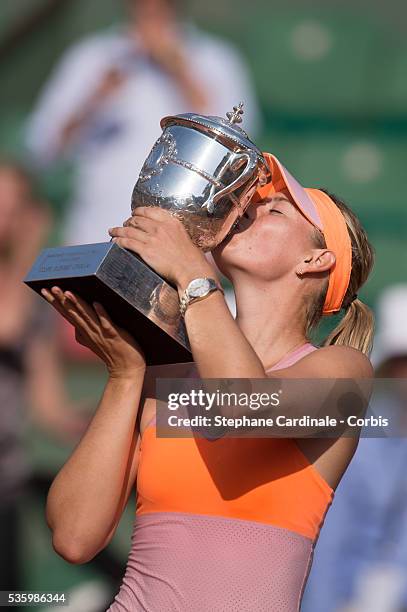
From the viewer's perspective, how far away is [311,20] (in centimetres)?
490

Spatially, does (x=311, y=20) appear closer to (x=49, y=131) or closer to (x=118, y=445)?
(x=49, y=131)

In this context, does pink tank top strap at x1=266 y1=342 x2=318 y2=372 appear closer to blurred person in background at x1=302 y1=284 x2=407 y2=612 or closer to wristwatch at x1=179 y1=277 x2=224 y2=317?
wristwatch at x1=179 y1=277 x2=224 y2=317

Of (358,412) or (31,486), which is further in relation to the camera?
(31,486)

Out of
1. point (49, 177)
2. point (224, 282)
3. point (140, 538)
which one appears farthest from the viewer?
point (49, 177)

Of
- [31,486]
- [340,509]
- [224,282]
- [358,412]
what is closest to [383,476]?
[340,509]

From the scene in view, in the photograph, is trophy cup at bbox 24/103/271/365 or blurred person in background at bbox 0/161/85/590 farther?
blurred person in background at bbox 0/161/85/590

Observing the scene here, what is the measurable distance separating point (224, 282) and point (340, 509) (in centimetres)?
113

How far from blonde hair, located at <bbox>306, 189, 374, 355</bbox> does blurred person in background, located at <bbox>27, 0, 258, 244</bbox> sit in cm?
273

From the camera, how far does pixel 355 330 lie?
5.95ft

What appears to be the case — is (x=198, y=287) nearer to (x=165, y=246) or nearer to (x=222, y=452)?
(x=165, y=246)

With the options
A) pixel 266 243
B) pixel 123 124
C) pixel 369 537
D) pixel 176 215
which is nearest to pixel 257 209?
pixel 266 243

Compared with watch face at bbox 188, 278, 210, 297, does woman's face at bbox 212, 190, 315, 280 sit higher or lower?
higher

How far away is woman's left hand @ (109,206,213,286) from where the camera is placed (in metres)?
1.55

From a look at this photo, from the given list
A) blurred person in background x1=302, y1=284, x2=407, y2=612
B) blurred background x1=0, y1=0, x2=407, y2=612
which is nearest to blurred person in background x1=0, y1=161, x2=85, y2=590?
blurred background x1=0, y1=0, x2=407, y2=612
